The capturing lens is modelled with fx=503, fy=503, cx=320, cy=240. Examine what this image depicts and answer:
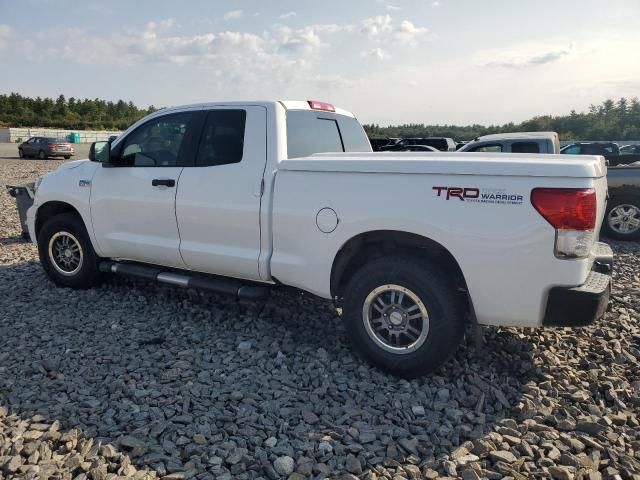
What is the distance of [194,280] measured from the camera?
4543mm

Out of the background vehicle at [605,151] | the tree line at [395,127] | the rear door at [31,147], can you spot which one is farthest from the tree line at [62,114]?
the background vehicle at [605,151]

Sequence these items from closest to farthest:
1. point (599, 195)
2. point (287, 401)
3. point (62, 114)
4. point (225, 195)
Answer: point (599, 195), point (287, 401), point (225, 195), point (62, 114)

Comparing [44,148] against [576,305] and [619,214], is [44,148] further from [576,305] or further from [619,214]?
[576,305]

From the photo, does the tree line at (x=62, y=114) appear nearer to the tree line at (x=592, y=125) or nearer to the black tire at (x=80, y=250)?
the tree line at (x=592, y=125)

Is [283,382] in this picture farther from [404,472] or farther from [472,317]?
[472,317]

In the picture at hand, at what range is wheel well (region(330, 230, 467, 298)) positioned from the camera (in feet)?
11.4

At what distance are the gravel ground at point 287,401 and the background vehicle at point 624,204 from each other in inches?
166

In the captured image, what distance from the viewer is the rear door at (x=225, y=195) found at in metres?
4.13

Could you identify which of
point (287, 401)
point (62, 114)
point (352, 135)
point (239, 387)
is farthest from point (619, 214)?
point (62, 114)

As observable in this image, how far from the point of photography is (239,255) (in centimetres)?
421

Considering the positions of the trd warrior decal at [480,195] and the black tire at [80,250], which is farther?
the black tire at [80,250]

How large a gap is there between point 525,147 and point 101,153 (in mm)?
7084

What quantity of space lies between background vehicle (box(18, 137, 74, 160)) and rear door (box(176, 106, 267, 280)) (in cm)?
2919

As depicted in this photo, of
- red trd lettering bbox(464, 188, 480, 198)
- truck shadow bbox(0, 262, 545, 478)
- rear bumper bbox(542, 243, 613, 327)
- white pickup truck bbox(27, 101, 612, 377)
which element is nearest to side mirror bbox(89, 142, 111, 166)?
white pickup truck bbox(27, 101, 612, 377)
